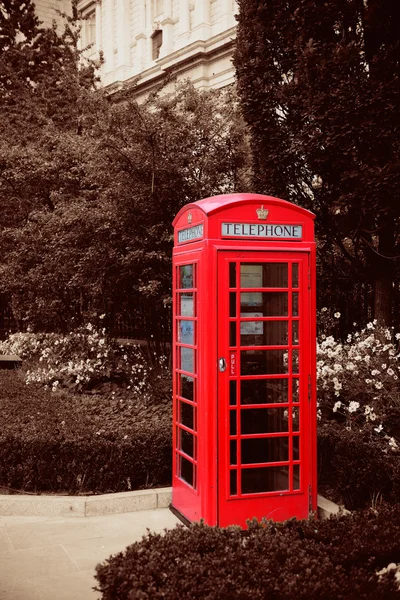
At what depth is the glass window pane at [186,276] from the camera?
5336mm

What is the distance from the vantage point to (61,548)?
198 inches

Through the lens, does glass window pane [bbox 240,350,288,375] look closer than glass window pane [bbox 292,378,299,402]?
Yes

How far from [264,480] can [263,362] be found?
3.06 feet

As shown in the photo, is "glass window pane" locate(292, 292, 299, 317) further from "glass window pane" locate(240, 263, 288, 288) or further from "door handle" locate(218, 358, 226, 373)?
"door handle" locate(218, 358, 226, 373)

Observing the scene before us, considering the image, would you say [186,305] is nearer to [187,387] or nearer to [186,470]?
[187,387]

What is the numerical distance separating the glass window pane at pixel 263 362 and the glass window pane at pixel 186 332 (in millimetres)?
467

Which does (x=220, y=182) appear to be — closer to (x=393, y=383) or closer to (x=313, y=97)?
(x=313, y=97)

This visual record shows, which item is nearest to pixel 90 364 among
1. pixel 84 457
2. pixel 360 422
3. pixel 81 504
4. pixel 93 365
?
pixel 93 365

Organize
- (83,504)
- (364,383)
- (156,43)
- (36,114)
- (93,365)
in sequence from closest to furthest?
(83,504)
(364,383)
(93,365)
(36,114)
(156,43)

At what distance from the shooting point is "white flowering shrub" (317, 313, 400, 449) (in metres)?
5.98

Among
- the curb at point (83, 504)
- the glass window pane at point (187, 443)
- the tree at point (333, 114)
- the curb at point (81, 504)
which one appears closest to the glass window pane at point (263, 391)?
the glass window pane at point (187, 443)

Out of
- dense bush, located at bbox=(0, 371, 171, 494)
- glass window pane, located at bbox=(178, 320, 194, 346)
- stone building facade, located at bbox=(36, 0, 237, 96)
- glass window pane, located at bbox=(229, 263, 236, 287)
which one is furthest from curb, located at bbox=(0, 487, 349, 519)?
stone building facade, located at bbox=(36, 0, 237, 96)

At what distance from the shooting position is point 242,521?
5.11 m

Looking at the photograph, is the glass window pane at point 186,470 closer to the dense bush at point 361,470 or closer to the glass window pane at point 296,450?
the glass window pane at point 296,450
